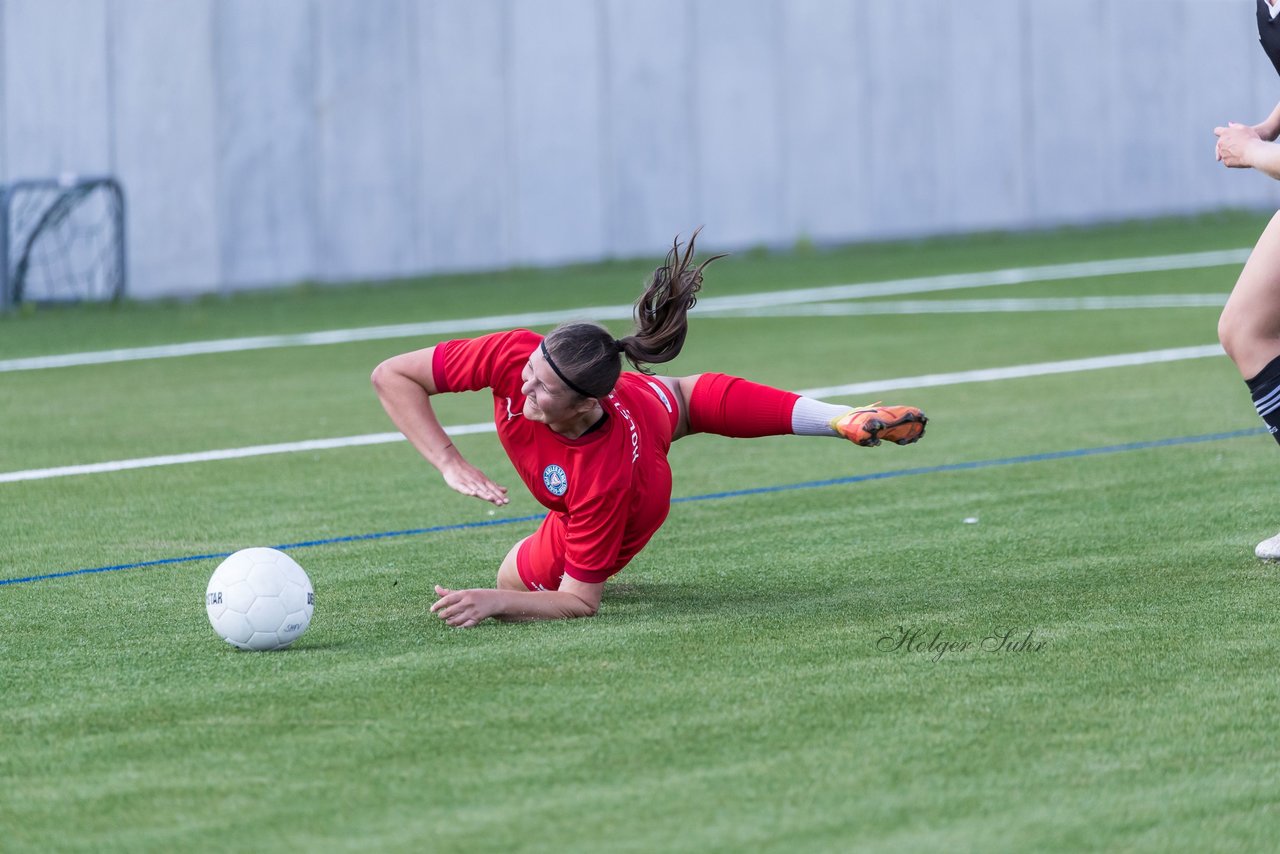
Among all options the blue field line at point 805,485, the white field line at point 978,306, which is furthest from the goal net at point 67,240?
the blue field line at point 805,485

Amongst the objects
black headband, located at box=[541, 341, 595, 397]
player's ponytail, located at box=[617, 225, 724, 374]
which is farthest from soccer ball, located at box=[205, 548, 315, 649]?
player's ponytail, located at box=[617, 225, 724, 374]

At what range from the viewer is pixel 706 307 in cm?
1694

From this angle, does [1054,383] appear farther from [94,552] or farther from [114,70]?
[114,70]

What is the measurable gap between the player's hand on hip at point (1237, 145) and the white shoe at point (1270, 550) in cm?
125

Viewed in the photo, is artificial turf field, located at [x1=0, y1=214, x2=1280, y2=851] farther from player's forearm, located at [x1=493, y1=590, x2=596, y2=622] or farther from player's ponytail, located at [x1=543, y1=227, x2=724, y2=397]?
player's ponytail, located at [x1=543, y1=227, x2=724, y2=397]

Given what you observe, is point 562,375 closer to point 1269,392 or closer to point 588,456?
point 588,456

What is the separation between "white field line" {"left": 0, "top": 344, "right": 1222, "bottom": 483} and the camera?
888 centimetres

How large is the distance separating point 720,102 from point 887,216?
2890mm

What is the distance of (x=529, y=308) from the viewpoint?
1714cm

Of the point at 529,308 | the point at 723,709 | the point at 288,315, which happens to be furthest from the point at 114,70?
the point at 723,709

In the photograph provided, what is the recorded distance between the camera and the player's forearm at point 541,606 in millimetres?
5449

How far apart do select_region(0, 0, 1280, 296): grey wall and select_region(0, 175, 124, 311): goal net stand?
30cm

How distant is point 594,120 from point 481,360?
16361 millimetres

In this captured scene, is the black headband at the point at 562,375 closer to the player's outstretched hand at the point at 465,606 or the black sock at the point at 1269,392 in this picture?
the player's outstretched hand at the point at 465,606
